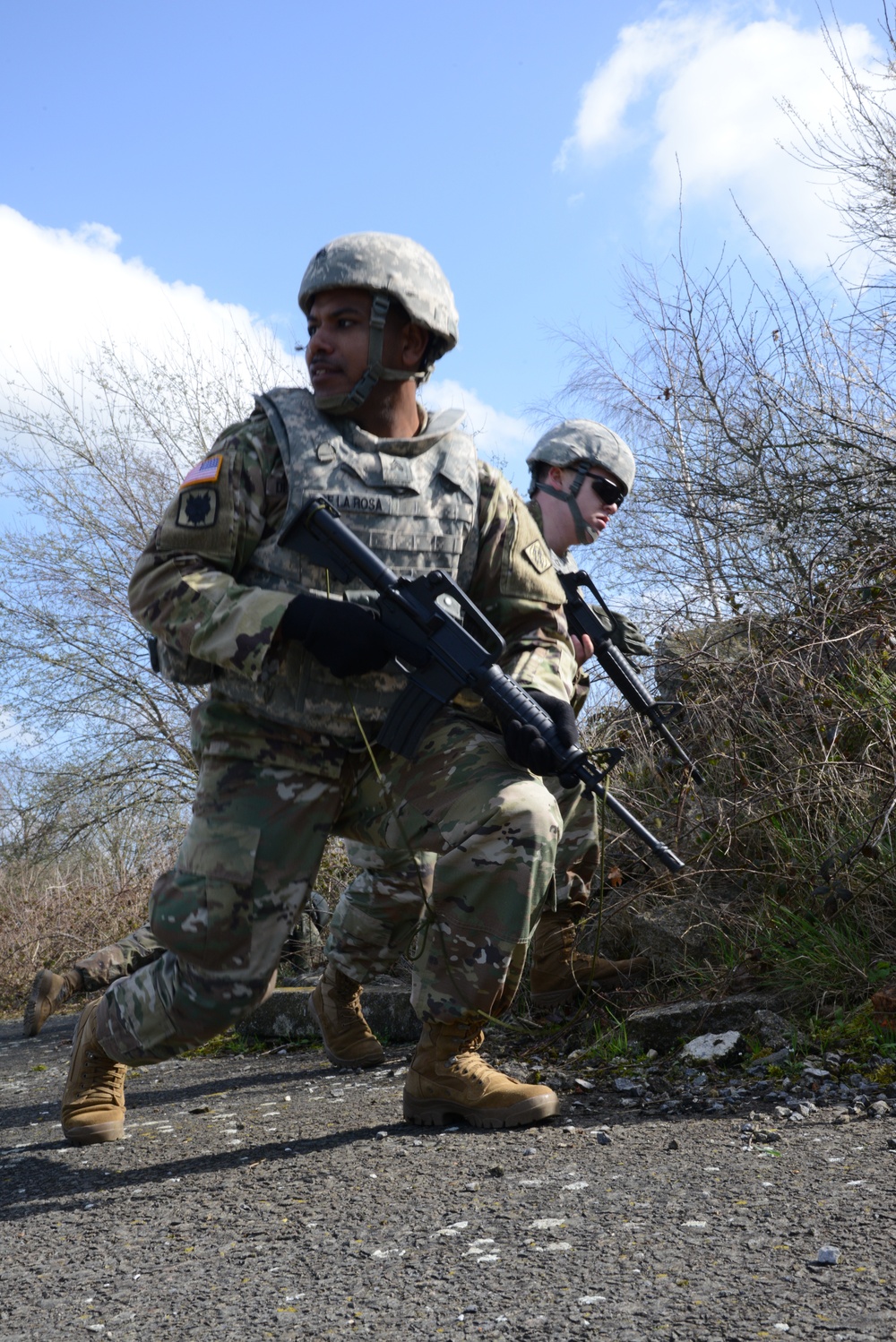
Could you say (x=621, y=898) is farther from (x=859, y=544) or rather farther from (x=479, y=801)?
(x=859, y=544)

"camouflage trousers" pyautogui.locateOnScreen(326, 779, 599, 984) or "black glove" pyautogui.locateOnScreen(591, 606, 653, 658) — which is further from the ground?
"black glove" pyautogui.locateOnScreen(591, 606, 653, 658)

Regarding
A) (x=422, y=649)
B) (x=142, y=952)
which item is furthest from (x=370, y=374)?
(x=142, y=952)

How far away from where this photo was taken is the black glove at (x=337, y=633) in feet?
8.22

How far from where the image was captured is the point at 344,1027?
3.65 metres

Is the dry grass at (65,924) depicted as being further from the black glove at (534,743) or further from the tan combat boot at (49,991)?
the black glove at (534,743)

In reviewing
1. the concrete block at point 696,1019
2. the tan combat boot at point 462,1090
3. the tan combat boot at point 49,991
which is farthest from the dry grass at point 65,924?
the tan combat boot at point 462,1090

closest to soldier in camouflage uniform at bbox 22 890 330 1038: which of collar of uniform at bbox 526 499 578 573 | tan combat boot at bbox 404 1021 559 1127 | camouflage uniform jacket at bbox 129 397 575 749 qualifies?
collar of uniform at bbox 526 499 578 573

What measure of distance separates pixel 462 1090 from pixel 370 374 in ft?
5.77

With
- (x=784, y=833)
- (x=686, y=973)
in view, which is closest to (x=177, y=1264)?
(x=686, y=973)

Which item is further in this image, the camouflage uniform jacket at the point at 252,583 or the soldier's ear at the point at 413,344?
the soldier's ear at the point at 413,344

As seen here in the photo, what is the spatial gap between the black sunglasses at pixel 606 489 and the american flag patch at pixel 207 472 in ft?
6.38

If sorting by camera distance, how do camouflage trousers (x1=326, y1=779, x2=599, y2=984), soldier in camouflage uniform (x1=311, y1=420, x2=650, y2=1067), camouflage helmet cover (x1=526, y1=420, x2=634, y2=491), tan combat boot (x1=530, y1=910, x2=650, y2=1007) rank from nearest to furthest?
camouflage trousers (x1=326, y1=779, x2=599, y2=984)
soldier in camouflage uniform (x1=311, y1=420, x2=650, y2=1067)
tan combat boot (x1=530, y1=910, x2=650, y2=1007)
camouflage helmet cover (x1=526, y1=420, x2=634, y2=491)

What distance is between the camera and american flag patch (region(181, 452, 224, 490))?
8.76ft

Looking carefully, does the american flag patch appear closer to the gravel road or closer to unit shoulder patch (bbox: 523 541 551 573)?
unit shoulder patch (bbox: 523 541 551 573)
